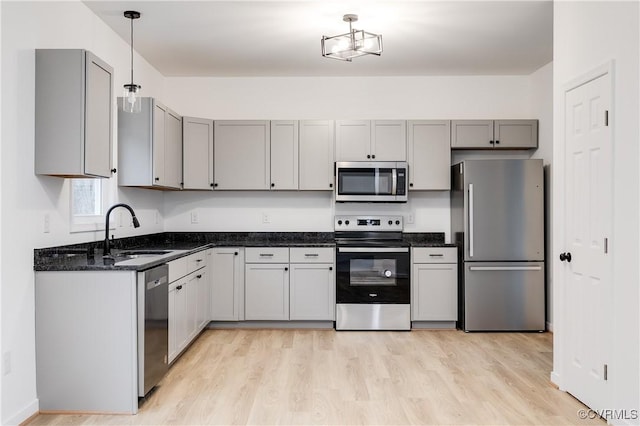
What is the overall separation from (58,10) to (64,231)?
139 cm

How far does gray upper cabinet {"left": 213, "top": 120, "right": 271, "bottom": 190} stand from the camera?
5.07 m

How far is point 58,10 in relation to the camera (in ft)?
10.4

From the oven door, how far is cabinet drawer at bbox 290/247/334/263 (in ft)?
0.30

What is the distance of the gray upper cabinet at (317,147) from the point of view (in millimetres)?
5059

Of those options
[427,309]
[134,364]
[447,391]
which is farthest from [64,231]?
[427,309]

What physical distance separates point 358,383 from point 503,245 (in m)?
2.17

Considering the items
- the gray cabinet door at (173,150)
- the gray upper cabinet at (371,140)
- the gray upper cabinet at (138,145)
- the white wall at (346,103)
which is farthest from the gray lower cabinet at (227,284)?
the gray upper cabinet at (371,140)

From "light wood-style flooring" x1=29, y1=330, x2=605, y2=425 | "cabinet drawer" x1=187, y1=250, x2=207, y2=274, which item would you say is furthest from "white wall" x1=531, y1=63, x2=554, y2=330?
"cabinet drawer" x1=187, y1=250, x2=207, y2=274

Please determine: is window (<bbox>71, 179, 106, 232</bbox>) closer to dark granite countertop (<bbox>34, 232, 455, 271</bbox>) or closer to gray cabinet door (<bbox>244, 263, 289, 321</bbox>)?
dark granite countertop (<bbox>34, 232, 455, 271</bbox>)

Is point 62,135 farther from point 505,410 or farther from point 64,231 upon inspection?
point 505,410

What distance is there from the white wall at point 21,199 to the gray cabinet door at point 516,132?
391 cm

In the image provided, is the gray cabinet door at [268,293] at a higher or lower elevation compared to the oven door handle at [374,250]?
lower
